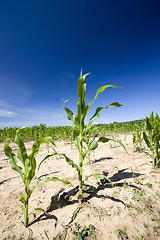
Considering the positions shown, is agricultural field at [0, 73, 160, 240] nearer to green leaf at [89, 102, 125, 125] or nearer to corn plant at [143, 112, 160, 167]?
green leaf at [89, 102, 125, 125]

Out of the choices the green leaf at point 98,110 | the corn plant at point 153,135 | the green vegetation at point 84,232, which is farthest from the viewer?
the corn plant at point 153,135

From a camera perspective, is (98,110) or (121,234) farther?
(98,110)

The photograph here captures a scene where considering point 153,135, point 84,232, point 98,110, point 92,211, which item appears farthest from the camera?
point 153,135

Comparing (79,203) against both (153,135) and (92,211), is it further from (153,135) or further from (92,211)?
(153,135)

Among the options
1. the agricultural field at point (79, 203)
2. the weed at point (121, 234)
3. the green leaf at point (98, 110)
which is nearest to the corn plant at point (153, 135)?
the agricultural field at point (79, 203)

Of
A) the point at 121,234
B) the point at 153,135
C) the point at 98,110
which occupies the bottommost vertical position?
the point at 121,234

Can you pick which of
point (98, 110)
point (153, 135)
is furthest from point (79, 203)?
point (153, 135)

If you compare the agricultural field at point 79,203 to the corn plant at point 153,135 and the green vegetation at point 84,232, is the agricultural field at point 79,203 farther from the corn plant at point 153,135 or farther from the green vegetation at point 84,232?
the corn plant at point 153,135

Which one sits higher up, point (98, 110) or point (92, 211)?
point (98, 110)

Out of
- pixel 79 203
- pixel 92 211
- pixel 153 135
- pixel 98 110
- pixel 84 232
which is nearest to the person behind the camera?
pixel 84 232

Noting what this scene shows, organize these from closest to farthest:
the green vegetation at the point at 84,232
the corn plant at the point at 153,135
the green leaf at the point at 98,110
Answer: the green vegetation at the point at 84,232, the green leaf at the point at 98,110, the corn plant at the point at 153,135

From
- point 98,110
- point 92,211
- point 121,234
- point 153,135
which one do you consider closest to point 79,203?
point 92,211

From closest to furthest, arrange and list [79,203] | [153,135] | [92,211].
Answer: [92,211]
[79,203]
[153,135]

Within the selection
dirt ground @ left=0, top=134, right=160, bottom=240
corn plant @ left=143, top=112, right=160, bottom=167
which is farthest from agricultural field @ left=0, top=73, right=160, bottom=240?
corn plant @ left=143, top=112, right=160, bottom=167
